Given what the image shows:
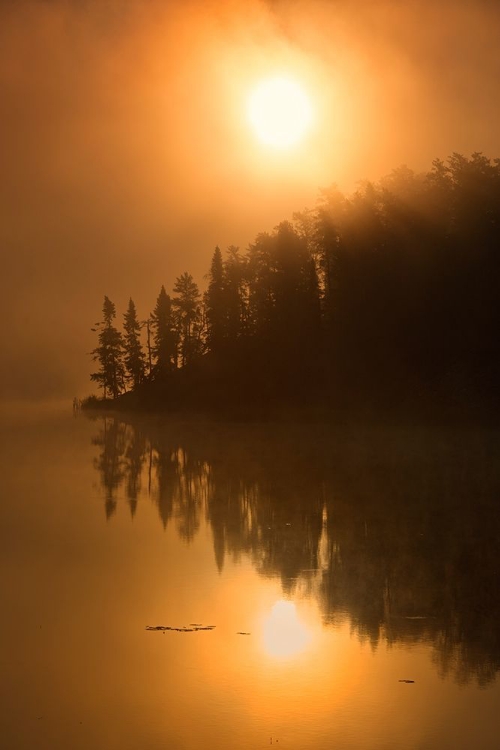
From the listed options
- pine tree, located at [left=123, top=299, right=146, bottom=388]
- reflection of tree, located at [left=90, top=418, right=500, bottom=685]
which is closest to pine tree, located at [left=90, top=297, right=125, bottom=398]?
pine tree, located at [left=123, top=299, right=146, bottom=388]

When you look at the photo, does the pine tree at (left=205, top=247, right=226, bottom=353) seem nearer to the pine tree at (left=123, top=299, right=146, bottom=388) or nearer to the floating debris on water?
the pine tree at (left=123, top=299, right=146, bottom=388)

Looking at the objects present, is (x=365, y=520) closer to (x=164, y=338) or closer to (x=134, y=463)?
(x=134, y=463)

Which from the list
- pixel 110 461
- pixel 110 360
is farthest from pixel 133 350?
pixel 110 461

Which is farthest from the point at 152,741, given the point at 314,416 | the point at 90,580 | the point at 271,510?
the point at 314,416

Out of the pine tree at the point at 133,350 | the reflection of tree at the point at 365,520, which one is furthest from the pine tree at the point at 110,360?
the reflection of tree at the point at 365,520

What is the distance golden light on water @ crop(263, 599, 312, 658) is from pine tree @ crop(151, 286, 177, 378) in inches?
3231

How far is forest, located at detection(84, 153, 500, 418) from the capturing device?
6606 centimetres

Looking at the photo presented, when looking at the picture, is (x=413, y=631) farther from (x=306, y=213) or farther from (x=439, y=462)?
(x=306, y=213)

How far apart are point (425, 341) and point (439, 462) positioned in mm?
31929

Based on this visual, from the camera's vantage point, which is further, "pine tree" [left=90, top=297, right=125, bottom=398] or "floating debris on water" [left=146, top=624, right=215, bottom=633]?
"pine tree" [left=90, top=297, right=125, bottom=398]

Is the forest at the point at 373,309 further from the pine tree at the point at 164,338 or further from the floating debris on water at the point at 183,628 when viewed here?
the floating debris on water at the point at 183,628

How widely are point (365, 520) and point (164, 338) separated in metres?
75.4

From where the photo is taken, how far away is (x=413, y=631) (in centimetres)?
1448

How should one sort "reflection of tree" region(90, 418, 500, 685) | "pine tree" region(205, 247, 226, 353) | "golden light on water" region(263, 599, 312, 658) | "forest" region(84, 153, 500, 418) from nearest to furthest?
"golden light on water" region(263, 599, 312, 658), "reflection of tree" region(90, 418, 500, 685), "forest" region(84, 153, 500, 418), "pine tree" region(205, 247, 226, 353)
